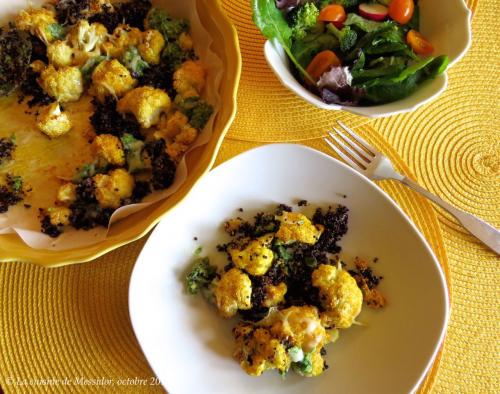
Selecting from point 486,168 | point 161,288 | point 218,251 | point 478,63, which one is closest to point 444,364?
point 486,168

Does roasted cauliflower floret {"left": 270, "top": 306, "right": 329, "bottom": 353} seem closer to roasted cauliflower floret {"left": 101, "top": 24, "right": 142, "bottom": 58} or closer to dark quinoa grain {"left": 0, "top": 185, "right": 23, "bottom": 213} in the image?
dark quinoa grain {"left": 0, "top": 185, "right": 23, "bottom": 213}

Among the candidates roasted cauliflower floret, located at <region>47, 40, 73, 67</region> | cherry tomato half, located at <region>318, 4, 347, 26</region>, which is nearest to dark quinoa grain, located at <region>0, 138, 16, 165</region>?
roasted cauliflower floret, located at <region>47, 40, 73, 67</region>

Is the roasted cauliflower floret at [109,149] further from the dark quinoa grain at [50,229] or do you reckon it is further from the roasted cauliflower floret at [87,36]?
the roasted cauliflower floret at [87,36]

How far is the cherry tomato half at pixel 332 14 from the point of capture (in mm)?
1603

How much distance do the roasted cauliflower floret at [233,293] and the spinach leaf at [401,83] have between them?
0.77 m

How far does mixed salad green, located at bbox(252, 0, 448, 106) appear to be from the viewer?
4.88 ft

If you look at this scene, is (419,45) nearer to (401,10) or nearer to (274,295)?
(401,10)

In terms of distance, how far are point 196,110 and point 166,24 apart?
0.40 meters

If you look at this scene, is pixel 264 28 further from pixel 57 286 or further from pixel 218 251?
pixel 57 286

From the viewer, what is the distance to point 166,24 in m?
1.67

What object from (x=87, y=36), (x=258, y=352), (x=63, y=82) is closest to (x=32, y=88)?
(x=63, y=82)

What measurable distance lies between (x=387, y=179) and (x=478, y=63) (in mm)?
671

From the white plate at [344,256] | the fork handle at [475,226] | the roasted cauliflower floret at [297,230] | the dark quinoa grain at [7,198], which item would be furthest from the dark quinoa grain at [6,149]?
the fork handle at [475,226]

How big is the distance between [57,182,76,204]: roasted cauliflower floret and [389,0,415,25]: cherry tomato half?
1322 millimetres
